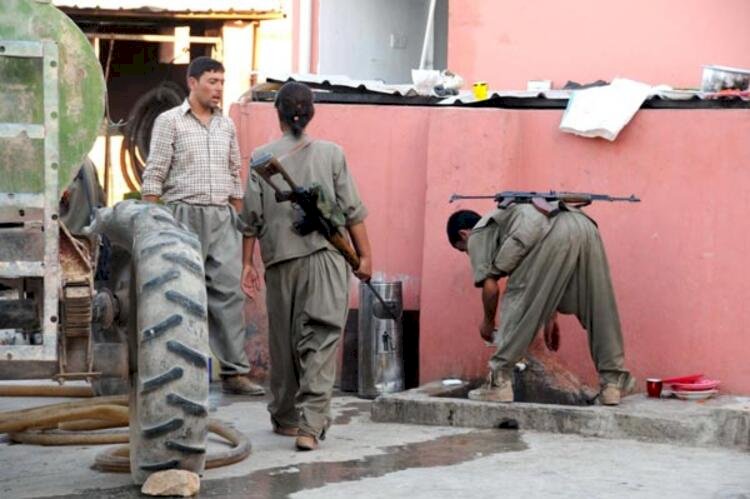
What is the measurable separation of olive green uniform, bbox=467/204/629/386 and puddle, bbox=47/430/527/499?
61 centimetres

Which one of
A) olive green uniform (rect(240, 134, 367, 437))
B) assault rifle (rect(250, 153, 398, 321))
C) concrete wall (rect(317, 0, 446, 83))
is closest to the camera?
assault rifle (rect(250, 153, 398, 321))

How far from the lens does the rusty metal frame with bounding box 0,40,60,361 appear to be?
6.22 metres

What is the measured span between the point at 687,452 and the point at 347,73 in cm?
733

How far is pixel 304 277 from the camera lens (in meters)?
8.46

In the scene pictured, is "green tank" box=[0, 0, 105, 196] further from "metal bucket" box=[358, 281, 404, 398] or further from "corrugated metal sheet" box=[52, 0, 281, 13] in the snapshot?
"corrugated metal sheet" box=[52, 0, 281, 13]

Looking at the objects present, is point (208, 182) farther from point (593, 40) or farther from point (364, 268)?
point (593, 40)

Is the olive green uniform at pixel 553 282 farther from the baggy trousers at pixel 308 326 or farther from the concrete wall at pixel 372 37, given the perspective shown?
the concrete wall at pixel 372 37

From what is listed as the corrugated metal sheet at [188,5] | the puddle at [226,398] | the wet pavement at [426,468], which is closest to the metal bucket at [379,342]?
the puddle at [226,398]

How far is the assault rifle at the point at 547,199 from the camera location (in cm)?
935

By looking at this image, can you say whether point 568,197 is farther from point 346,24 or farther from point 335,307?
point 346,24

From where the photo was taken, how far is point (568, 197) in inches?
376

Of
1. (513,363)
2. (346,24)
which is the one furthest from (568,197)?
(346,24)

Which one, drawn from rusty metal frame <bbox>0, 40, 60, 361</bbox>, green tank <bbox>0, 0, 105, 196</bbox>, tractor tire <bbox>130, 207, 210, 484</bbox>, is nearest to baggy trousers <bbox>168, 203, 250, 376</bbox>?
tractor tire <bbox>130, 207, 210, 484</bbox>

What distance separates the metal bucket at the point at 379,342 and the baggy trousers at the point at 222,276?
→ 2.37ft
